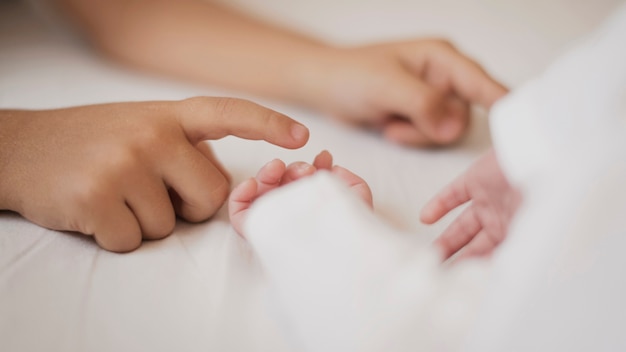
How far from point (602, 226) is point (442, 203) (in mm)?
179

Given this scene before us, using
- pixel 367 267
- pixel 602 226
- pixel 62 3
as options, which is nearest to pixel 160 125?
pixel 367 267

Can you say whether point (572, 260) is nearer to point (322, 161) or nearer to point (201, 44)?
point (322, 161)

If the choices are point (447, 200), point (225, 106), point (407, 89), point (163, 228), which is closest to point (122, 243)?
point (163, 228)

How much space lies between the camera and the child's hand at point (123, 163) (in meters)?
0.50

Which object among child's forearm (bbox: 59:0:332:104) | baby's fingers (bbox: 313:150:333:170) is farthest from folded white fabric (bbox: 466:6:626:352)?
child's forearm (bbox: 59:0:332:104)

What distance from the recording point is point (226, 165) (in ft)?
2.14

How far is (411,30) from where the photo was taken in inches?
40.6

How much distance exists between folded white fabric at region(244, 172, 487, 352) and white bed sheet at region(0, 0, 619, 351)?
0.17 ft

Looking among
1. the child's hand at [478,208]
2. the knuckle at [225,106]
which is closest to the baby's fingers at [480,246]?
the child's hand at [478,208]

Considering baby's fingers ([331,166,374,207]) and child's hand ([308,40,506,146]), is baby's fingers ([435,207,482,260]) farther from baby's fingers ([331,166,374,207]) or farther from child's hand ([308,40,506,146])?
child's hand ([308,40,506,146])

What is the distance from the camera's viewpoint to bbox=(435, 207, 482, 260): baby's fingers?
1.72ft

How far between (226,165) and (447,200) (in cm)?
24

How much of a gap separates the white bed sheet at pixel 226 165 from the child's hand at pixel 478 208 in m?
0.05

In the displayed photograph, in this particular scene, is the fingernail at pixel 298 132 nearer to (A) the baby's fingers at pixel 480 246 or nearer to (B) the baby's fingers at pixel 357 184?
(B) the baby's fingers at pixel 357 184
